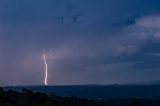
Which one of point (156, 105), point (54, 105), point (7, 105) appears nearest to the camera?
point (7, 105)

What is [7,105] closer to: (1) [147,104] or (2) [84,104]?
(2) [84,104]

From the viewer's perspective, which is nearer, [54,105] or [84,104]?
[54,105]

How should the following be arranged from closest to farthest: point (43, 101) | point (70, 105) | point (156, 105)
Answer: point (43, 101) < point (70, 105) < point (156, 105)

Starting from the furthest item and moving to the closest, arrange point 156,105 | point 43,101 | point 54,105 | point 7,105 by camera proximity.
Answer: point 156,105 < point 43,101 < point 54,105 < point 7,105

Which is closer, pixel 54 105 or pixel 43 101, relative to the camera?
pixel 54 105

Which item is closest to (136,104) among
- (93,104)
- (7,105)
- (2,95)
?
(93,104)

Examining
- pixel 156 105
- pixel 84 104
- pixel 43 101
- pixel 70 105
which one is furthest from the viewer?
pixel 156 105

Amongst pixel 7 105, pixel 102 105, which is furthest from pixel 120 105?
pixel 7 105

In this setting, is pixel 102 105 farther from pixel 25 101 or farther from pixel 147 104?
pixel 25 101
